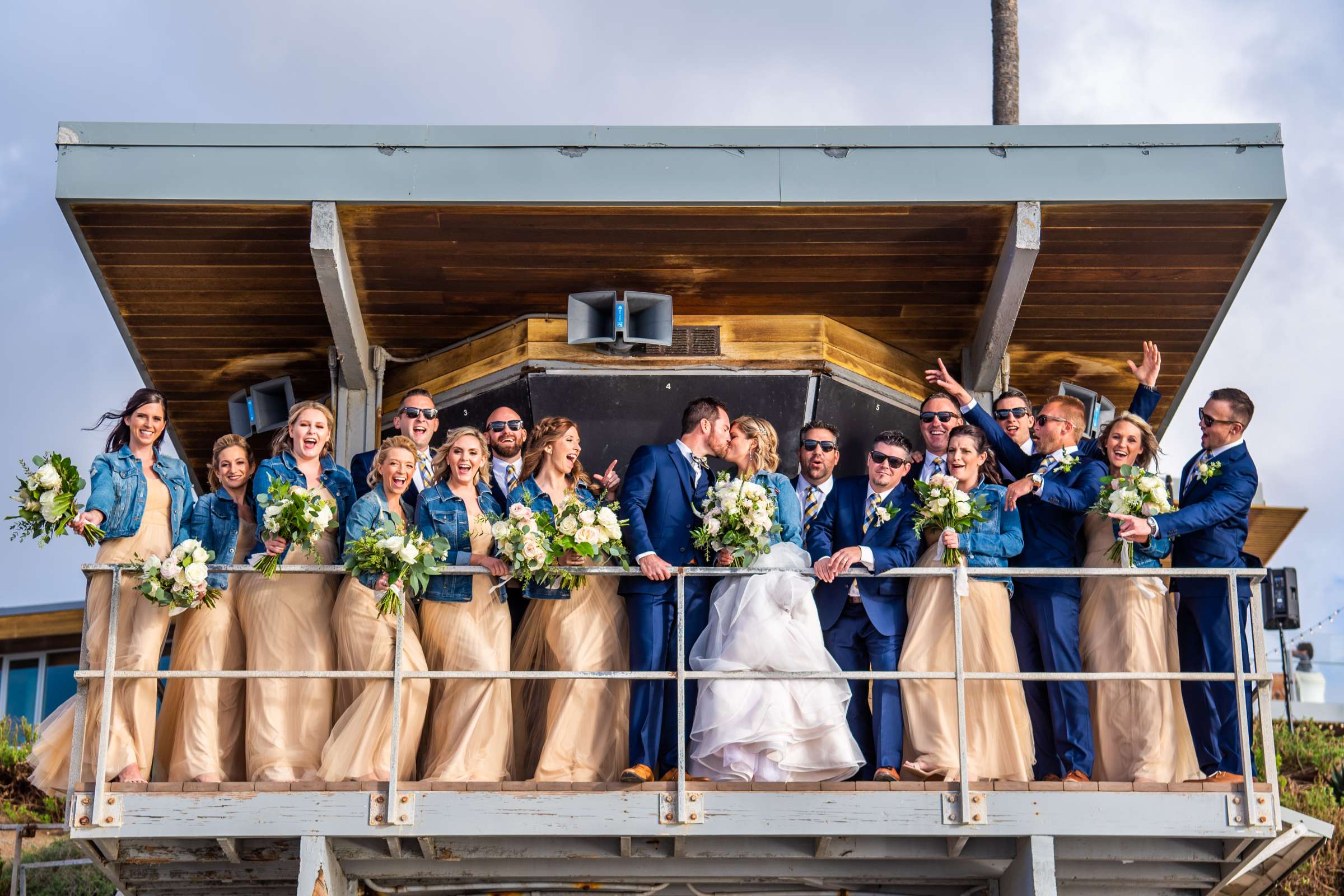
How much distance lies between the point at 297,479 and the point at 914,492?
332cm

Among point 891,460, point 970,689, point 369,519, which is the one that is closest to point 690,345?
point 891,460

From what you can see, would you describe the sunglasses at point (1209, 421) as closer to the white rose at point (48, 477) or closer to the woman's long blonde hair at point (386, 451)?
the woman's long blonde hair at point (386, 451)

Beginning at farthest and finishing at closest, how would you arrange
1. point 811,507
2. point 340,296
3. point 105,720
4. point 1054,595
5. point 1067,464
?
point 340,296 → point 811,507 → point 1067,464 → point 1054,595 → point 105,720

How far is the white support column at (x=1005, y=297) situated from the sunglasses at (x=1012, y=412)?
1182 millimetres

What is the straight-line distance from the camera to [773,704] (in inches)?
310

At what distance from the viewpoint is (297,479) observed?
8.41 metres

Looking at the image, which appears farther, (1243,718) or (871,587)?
(871,587)

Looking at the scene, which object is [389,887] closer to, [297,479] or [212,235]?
[297,479]

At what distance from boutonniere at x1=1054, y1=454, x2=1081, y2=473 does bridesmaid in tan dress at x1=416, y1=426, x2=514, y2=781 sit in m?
3.14

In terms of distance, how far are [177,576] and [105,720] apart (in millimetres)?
776

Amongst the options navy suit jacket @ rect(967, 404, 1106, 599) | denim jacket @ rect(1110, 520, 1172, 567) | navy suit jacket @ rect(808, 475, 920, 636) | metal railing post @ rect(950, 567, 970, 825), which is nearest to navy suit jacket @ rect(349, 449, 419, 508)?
navy suit jacket @ rect(808, 475, 920, 636)

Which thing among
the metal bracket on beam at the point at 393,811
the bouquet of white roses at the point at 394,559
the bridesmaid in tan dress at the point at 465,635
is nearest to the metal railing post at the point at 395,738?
the metal bracket on beam at the point at 393,811

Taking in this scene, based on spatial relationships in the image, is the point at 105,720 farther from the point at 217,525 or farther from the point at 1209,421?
the point at 1209,421

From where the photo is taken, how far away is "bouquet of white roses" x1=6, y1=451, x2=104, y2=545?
26.1 feet
